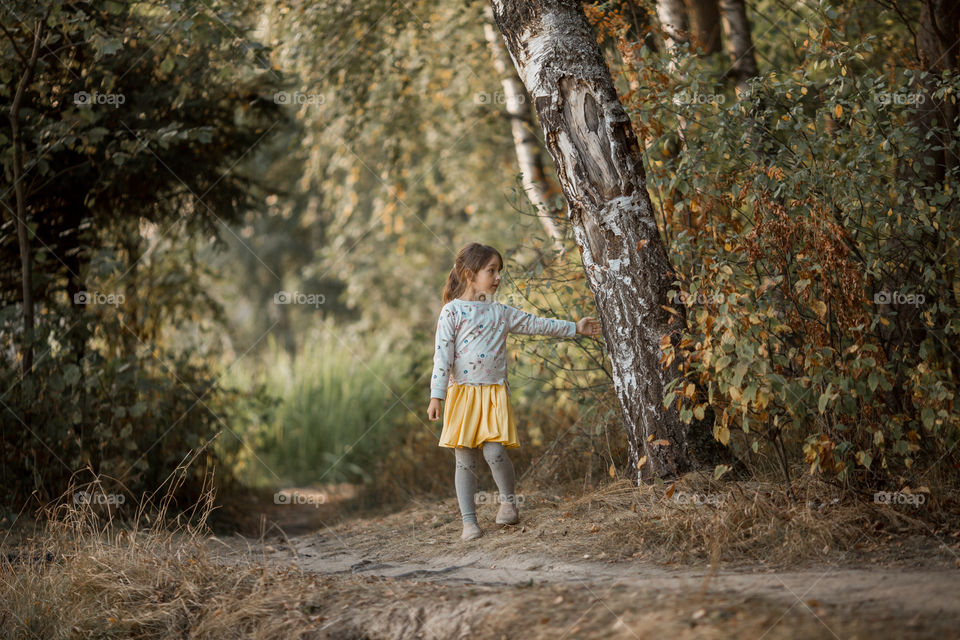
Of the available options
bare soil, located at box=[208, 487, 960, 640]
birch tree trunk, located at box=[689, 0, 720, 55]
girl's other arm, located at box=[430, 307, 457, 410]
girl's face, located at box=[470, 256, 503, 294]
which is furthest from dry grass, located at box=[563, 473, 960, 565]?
birch tree trunk, located at box=[689, 0, 720, 55]

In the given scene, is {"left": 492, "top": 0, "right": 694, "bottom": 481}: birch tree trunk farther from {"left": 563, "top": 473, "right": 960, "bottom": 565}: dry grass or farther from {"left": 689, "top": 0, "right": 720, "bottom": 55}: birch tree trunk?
{"left": 689, "top": 0, "right": 720, "bottom": 55}: birch tree trunk

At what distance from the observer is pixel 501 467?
15.2 ft

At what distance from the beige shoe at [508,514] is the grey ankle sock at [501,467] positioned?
3 cm

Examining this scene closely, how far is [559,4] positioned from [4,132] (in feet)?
13.1

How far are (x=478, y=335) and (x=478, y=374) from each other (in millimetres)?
206

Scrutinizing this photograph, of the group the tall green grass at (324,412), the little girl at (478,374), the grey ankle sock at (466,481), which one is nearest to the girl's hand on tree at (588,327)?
the little girl at (478,374)

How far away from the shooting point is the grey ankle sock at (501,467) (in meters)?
4.61

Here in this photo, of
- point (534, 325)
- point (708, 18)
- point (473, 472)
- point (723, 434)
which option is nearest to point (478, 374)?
point (534, 325)

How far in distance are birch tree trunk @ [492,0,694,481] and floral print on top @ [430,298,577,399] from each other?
0.42 meters

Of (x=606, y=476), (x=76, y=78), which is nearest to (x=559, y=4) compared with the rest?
(x=606, y=476)

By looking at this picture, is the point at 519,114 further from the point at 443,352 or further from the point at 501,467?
the point at 501,467

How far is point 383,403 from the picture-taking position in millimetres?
9648

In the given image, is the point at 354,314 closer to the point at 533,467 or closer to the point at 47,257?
the point at 47,257

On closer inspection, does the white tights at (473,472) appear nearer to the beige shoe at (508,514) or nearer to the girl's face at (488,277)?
the beige shoe at (508,514)
